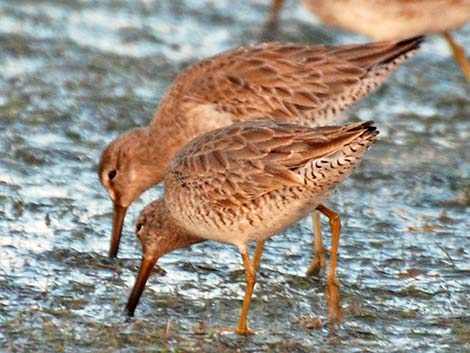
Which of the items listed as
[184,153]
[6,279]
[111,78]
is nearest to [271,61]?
[184,153]

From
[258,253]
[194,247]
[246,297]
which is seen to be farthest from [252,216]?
[194,247]

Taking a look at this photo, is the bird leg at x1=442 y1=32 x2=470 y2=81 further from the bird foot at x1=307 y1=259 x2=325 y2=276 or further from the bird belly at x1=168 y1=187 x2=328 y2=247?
the bird belly at x1=168 y1=187 x2=328 y2=247

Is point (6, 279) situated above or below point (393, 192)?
below

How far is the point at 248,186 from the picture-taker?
504cm

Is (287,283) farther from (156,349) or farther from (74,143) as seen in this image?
(74,143)

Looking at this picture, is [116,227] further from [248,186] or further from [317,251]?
[248,186]

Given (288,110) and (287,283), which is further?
(288,110)

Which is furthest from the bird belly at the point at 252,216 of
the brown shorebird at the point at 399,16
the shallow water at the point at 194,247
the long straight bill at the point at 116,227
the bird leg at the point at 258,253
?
the brown shorebird at the point at 399,16

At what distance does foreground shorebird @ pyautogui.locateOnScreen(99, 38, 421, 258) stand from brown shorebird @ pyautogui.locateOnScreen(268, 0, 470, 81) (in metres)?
2.02

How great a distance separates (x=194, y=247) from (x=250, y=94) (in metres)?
0.86

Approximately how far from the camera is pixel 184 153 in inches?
214

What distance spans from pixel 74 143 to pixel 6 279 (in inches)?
87.5

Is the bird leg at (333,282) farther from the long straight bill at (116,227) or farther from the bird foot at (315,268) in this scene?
the long straight bill at (116,227)

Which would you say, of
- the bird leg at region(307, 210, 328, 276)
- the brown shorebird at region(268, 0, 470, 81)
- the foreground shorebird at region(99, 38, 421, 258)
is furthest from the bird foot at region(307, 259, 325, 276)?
the brown shorebird at region(268, 0, 470, 81)
